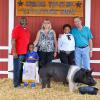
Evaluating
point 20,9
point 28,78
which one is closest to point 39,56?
point 28,78

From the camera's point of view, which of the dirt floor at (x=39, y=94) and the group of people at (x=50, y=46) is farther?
the group of people at (x=50, y=46)

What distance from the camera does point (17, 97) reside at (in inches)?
414

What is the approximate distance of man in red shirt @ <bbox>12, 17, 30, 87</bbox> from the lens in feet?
38.0

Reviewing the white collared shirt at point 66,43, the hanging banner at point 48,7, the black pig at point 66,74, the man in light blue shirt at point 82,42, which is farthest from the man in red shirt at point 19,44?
the man in light blue shirt at point 82,42

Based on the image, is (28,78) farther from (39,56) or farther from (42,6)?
(42,6)

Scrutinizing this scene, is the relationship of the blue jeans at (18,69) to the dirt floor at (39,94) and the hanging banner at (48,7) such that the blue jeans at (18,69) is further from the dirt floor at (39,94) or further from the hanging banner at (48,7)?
the hanging banner at (48,7)

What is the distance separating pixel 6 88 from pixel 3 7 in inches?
101

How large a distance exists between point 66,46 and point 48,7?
56.2 inches

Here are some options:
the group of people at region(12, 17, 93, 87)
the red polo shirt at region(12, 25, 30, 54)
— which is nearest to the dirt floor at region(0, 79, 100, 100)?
the group of people at region(12, 17, 93, 87)

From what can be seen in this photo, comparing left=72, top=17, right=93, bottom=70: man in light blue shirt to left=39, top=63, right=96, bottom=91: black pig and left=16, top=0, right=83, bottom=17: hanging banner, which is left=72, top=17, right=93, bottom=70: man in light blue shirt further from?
left=39, top=63, right=96, bottom=91: black pig

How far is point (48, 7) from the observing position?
13.0 m

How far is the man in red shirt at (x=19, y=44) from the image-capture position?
11570 mm

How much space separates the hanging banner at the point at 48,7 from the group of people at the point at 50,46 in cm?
61

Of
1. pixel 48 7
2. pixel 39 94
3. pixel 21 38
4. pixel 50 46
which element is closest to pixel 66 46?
pixel 50 46
